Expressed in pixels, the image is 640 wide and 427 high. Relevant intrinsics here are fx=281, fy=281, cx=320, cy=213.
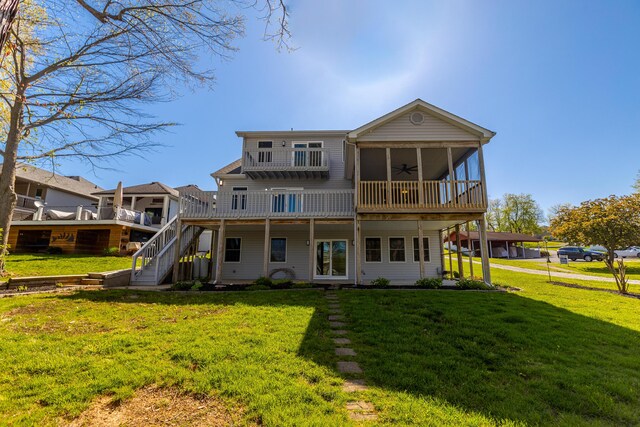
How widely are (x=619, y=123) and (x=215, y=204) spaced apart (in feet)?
81.2

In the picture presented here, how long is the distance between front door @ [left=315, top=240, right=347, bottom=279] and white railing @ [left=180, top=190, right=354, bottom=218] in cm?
247

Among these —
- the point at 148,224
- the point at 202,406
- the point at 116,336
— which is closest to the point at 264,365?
the point at 202,406

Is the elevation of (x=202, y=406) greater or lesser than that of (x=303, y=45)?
lesser

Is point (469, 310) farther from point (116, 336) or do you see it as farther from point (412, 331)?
point (116, 336)

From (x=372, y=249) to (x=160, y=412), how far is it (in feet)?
39.0

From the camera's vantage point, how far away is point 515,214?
5400 cm

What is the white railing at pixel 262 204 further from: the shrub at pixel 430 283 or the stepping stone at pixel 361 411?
the stepping stone at pixel 361 411

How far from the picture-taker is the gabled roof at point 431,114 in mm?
10945

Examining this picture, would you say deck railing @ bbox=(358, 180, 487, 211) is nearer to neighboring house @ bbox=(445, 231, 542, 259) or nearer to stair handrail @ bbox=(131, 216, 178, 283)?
stair handrail @ bbox=(131, 216, 178, 283)

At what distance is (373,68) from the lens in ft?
18.9

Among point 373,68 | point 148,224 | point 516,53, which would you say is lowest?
point 148,224

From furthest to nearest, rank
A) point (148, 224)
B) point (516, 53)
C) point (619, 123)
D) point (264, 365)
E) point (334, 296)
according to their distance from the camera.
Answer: point (148, 224) < point (619, 123) < point (516, 53) < point (334, 296) < point (264, 365)

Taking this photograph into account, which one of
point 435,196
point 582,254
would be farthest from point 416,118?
point 582,254

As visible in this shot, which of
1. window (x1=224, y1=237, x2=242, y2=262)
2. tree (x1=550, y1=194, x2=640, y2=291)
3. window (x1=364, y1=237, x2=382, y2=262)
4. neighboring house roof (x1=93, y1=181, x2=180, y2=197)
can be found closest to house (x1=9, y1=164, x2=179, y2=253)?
neighboring house roof (x1=93, y1=181, x2=180, y2=197)
